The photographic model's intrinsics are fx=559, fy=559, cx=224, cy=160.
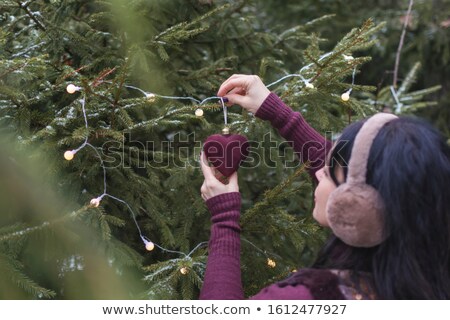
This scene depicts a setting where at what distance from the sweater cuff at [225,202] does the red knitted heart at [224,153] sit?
108mm

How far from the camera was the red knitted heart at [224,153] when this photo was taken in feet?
5.91

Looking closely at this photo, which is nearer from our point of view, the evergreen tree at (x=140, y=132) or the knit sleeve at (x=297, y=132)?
the evergreen tree at (x=140, y=132)

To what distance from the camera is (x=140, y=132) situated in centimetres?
239

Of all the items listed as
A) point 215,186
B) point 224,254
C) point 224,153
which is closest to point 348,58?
point 224,153

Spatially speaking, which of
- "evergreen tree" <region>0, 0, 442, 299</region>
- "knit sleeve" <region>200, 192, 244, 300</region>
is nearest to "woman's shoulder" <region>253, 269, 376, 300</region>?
"knit sleeve" <region>200, 192, 244, 300</region>

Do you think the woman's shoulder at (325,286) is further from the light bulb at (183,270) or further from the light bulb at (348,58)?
the light bulb at (348,58)

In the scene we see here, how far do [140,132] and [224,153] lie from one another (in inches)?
27.4

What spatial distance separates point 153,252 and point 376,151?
124 centimetres

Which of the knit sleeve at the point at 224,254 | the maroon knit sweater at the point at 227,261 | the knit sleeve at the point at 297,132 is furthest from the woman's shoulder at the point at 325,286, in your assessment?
the knit sleeve at the point at 297,132

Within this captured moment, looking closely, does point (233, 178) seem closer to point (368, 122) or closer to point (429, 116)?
point (368, 122)

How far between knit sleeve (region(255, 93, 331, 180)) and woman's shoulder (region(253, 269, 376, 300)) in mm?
568

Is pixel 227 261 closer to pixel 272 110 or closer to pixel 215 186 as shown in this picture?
pixel 215 186

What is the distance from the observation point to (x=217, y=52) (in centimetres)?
294

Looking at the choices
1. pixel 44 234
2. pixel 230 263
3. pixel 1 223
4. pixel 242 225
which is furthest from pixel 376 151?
pixel 1 223
